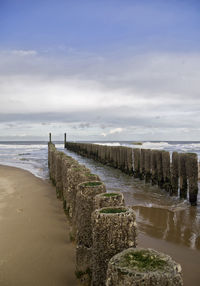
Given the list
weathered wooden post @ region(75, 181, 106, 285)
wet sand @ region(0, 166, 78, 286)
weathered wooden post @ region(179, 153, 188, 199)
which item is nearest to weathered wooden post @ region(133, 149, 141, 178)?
weathered wooden post @ region(179, 153, 188, 199)

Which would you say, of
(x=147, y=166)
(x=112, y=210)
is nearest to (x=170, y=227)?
(x=112, y=210)

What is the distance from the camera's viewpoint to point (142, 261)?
5.42 ft

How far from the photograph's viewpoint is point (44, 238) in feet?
13.9

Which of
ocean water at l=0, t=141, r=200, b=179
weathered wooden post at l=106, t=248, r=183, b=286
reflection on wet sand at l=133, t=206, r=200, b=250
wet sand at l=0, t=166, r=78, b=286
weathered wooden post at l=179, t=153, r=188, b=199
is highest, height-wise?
weathered wooden post at l=106, t=248, r=183, b=286

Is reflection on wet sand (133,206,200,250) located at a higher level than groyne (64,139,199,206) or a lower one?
lower

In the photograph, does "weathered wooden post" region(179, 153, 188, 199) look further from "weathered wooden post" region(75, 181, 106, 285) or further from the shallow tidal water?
"weathered wooden post" region(75, 181, 106, 285)

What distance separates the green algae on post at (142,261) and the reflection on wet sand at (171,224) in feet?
9.24

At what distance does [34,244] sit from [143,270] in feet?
9.39

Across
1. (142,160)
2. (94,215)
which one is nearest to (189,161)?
(142,160)

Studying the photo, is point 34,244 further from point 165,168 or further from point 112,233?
point 165,168

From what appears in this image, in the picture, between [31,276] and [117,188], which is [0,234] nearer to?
[31,276]

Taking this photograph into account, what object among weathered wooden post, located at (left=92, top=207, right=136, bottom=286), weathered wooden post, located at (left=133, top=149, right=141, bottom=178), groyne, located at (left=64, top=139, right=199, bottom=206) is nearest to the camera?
weathered wooden post, located at (left=92, top=207, right=136, bottom=286)

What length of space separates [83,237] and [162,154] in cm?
623

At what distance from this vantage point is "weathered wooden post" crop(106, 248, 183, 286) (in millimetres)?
1477
